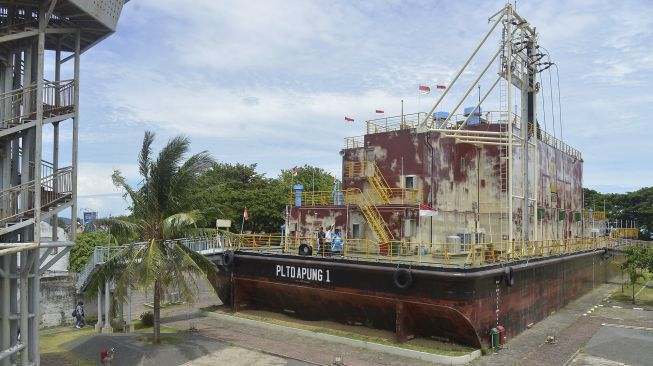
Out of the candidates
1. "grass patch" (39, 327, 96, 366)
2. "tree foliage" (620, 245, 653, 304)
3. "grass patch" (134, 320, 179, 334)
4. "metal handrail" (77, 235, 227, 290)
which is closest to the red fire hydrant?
"metal handrail" (77, 235, 227, 290)

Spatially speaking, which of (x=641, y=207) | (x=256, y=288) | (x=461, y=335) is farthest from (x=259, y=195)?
(x=641, y=207)

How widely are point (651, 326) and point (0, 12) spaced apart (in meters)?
29.3

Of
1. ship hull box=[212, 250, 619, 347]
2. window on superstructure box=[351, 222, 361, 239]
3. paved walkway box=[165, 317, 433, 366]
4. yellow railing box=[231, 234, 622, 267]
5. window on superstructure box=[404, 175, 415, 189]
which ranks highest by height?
window on superstructure box=[404, 175, 415, 189]

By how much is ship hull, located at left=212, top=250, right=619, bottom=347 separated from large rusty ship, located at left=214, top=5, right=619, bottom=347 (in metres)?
0.06

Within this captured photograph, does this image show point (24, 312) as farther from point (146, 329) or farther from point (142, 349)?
point (146, 329)

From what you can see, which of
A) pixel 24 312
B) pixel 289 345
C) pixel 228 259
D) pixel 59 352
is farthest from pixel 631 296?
pixel 24 312

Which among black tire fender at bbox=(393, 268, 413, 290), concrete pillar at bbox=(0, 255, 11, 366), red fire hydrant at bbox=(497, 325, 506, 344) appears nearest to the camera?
concrete pillar at bbox=(0, 255, 11, 366)

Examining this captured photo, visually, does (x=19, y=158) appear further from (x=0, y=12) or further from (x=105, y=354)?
(x=105, y=354)

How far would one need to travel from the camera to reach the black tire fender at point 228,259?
1049 inches

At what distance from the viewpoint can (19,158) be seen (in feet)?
51.6

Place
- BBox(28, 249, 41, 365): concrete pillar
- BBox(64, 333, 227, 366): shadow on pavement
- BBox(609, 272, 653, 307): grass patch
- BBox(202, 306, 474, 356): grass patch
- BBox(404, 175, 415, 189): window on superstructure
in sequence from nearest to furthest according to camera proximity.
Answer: BBox(28, 249, 41, 365): concrete pillar → BBox(64, 333, 227, 366): shadow on pavement → BBox(202, 306, 474, 356): grass patch → BBox(404, 175, 415, 189): window on superstructure → BBox(609, 272, 653, 307): grass patch

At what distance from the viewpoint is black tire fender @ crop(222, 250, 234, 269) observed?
26647 millimetres

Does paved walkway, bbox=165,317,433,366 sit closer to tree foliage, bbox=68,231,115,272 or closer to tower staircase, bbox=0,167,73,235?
tower staircase, bbox=0,167,73,235

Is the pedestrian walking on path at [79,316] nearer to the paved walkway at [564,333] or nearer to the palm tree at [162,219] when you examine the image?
the palm tree at [162,219]
